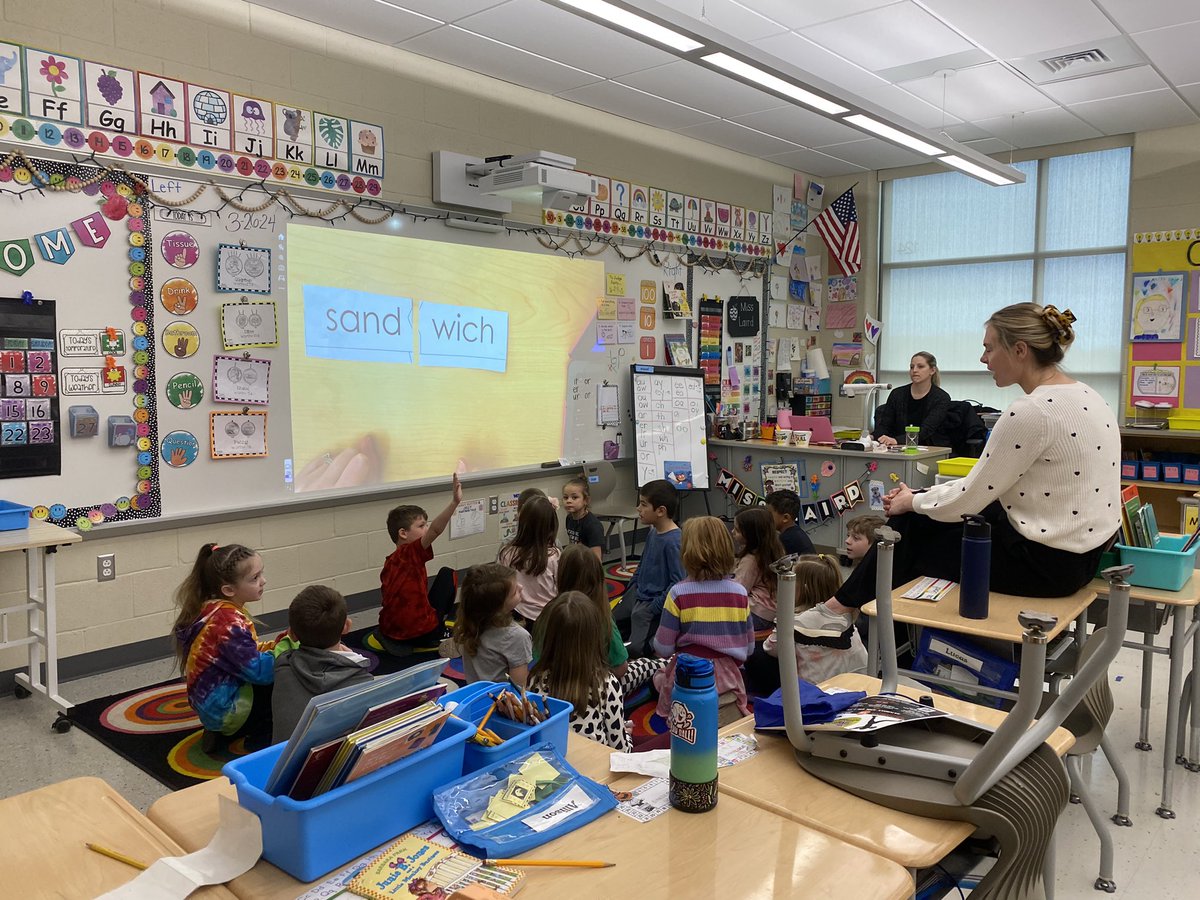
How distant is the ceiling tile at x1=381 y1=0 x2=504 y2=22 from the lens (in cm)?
421

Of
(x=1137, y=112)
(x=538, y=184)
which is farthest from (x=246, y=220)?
(x=1137, y=112)

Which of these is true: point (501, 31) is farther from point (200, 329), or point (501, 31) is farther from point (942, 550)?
point (942, 550)

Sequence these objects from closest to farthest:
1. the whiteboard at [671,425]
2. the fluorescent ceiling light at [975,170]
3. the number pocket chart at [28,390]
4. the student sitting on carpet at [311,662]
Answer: the student sitting on carpet at [311,662] → the number pocket chart at [28,390] → the fluorescent ceiling light at [975,170] → the whiteboard at [671,425]

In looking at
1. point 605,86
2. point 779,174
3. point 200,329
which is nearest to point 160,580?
point 200,329

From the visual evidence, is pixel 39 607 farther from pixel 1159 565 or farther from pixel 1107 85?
pixel 1107 85

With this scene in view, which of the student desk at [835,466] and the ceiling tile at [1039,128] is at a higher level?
the ceiling tile at [1039,128]

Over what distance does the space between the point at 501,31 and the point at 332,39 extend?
856mm

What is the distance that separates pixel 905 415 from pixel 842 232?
182 centimetres

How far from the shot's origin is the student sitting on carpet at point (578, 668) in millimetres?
2408

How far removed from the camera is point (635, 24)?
3.45 meters

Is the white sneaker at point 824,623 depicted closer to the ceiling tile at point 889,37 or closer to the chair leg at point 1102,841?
the chair leg at point 1102,841

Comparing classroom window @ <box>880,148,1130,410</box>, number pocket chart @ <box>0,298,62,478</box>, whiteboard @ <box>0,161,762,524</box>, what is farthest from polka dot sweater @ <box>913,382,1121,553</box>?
classroom window @ <box>880,148,1130,410</box>

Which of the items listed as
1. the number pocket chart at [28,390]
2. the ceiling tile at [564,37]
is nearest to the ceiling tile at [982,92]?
the ceiling tile at [564,37]

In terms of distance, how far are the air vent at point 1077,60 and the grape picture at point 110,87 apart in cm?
475
